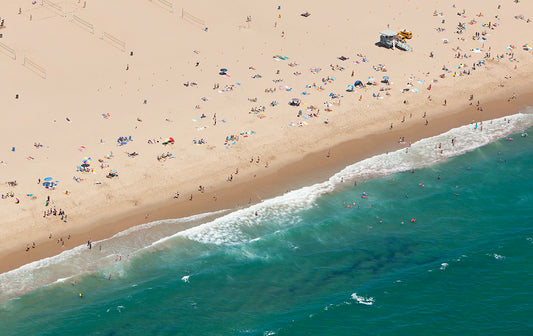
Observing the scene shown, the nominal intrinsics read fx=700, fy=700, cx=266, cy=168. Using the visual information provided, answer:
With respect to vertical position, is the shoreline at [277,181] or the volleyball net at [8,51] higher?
the volleyball net at [8,51]

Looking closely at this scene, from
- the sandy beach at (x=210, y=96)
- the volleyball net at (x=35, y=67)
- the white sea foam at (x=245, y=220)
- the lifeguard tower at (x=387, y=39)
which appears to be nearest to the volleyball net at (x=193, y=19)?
the sandy beach at (x=210, y=96)

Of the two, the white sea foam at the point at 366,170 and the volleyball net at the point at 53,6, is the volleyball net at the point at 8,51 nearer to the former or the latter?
the volleyball net at the point at 53,6

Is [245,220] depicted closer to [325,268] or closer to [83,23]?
[325,268]

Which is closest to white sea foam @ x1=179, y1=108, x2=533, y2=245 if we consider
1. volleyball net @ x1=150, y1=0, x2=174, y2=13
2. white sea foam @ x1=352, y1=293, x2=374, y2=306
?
white sea foam @ x1=352, y1=293, x2=374, y2=306

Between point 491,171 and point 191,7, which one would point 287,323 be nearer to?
point 491,171

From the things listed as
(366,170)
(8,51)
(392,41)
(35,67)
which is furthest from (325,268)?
(8,51)

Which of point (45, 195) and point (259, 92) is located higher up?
point (259, 92)

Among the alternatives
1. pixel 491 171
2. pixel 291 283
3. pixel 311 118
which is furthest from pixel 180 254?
pixel 491 171
